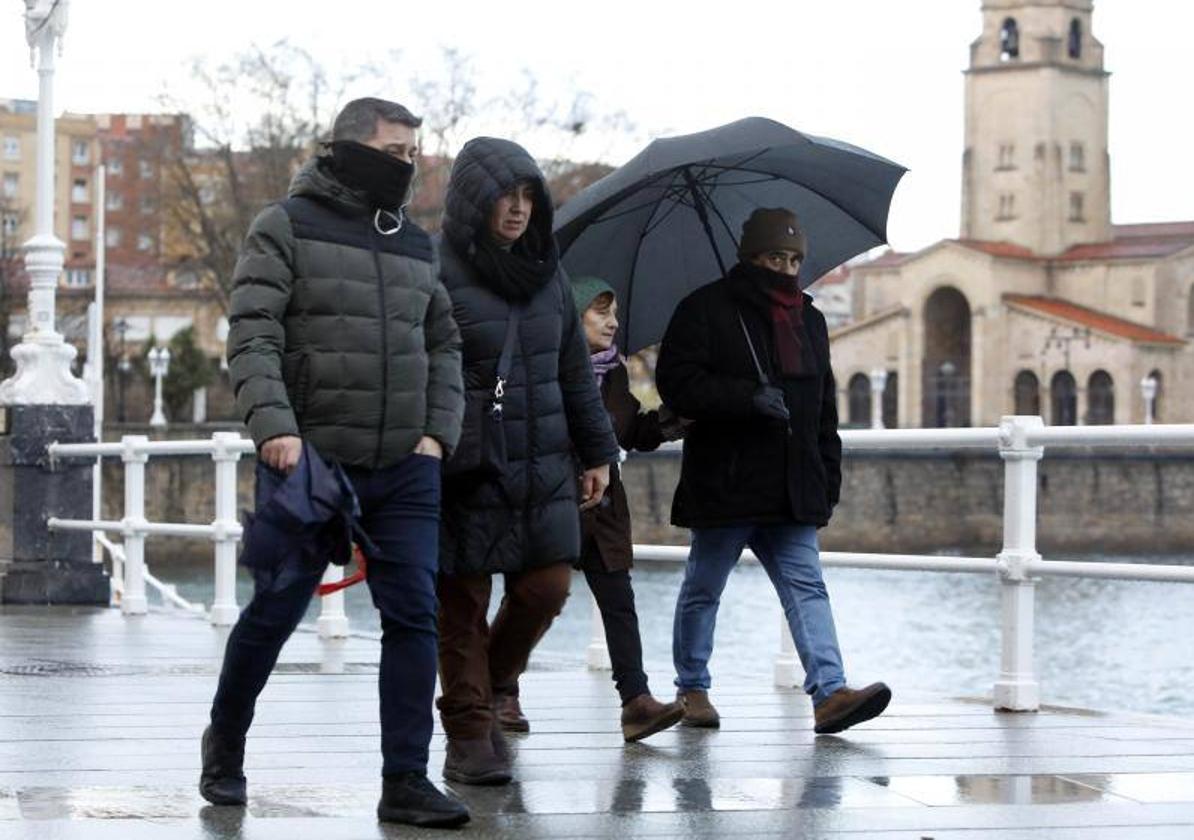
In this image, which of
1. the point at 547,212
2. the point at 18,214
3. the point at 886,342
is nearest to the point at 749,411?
the point at 547,212

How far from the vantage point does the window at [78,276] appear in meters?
132

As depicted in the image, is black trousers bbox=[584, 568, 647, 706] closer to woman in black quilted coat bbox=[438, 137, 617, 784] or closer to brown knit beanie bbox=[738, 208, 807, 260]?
woman in black quilted coat bbox=[438, 137, 617, 784]

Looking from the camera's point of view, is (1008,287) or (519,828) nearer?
(519,828)

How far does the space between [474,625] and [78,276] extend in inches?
5103

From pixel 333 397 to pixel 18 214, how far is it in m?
76.3

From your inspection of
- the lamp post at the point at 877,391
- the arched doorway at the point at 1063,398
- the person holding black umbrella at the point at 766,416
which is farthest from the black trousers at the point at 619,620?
the arched doorway at the point at 1063,398

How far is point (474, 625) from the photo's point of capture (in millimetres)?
7273

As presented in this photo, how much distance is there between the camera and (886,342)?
11500cm

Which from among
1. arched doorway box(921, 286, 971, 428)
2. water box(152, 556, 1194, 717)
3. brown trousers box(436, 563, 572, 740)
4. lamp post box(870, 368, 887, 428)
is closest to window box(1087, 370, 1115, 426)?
arched doorway box(921, 286, 971, 428)

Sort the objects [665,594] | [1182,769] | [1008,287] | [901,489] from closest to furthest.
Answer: [1182,769], [665,594], [901,489], [1008,287]

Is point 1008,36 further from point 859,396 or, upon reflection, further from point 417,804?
point 417,804

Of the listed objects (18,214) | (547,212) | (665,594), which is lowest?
(665,594)

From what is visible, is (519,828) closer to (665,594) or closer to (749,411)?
(749,411)

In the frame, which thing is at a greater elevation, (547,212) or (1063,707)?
(547,212)
